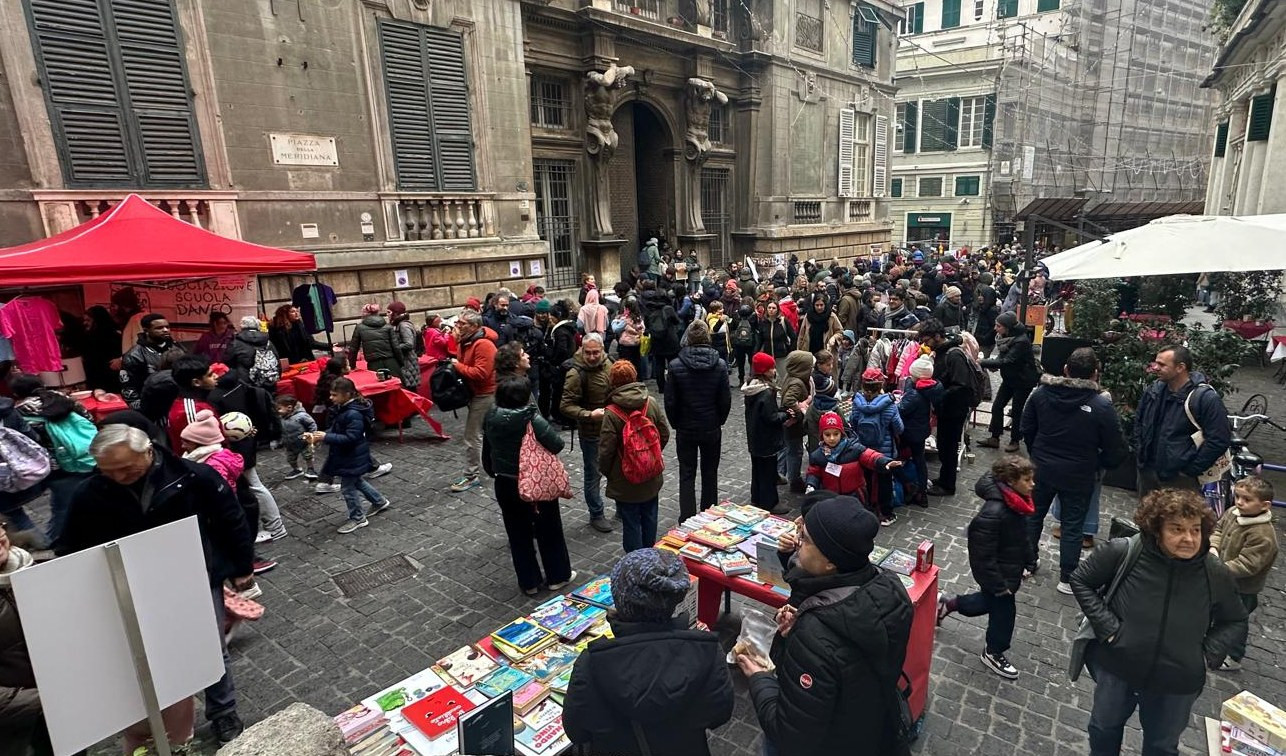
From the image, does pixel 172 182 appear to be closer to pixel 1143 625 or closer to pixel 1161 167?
pixel 1143 625

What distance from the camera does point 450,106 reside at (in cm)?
1250

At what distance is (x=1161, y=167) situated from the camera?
31.3m

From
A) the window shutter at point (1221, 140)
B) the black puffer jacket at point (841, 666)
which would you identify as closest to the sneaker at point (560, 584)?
the black puffer jacket at point (841, 666)

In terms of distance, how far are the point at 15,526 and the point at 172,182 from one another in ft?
21.4

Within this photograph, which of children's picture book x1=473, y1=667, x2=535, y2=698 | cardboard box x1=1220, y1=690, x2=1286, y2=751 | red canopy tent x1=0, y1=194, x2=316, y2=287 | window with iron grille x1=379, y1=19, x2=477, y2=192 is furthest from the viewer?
window with iron grille x1=379, y1=19, x2=477, y2=192

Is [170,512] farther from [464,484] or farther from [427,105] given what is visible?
[427,105]

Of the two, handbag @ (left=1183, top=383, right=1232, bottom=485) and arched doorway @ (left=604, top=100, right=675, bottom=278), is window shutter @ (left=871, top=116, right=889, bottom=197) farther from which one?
handbag @ (left=1183, top=383, right=1232, bottom=485)

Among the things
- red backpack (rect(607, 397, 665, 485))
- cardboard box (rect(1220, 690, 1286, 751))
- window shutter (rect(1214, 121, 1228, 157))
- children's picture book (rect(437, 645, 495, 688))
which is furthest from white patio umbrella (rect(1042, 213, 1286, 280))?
window shutter (rect(1214, 121, 1228, 157))

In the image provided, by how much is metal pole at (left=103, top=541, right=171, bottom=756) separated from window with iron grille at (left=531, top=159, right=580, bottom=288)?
1446cm

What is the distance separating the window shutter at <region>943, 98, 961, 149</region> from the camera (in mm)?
33844

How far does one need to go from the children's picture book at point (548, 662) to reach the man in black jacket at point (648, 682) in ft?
3.42

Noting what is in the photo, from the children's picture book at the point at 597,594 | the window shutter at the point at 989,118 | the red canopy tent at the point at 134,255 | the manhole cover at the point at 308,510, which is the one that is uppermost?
the window shutter at the point at 989,118

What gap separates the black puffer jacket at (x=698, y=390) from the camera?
5727 millimetres

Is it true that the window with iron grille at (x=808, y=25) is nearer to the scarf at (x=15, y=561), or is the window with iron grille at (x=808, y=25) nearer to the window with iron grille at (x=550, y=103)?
the window with iron grille at (x=550, y=103)
